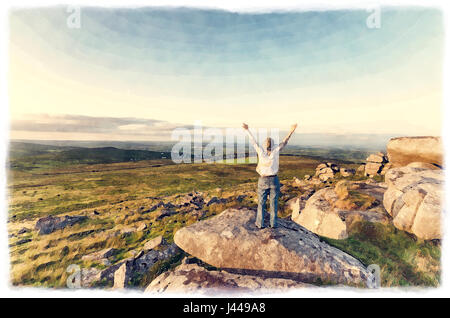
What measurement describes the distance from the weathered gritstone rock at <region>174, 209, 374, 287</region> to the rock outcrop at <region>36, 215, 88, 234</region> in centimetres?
810

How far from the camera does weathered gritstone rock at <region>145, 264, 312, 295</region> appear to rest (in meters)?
4.54

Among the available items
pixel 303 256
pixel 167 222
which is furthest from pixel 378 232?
pixel 167 222

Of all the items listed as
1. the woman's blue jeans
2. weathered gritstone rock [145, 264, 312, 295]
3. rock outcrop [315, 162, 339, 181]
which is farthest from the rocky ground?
rock outcrop [315, 162, 339, 181]

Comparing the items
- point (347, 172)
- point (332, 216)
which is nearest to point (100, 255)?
point (332, 216)

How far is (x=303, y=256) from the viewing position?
5000 mm

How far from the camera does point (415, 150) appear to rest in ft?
34.2

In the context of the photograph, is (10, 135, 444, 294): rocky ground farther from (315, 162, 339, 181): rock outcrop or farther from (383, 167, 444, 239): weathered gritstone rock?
(315, 162, 339, 181): rock outcrop

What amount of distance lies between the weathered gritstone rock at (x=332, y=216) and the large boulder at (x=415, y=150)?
3192 millimetres

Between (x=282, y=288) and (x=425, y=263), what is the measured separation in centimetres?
527

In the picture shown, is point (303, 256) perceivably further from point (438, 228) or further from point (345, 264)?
point (438, 228)

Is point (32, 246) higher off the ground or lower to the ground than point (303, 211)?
lower

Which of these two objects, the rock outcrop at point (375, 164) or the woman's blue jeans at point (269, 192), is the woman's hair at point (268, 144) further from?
the rock outcrop at point (375, 164)

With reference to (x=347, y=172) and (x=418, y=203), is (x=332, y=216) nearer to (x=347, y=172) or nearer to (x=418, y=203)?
(x=418, y=203)

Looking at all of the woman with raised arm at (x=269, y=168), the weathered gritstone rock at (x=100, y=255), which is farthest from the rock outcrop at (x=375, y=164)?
the weathered gritstone rock at (x=100, y=255)
